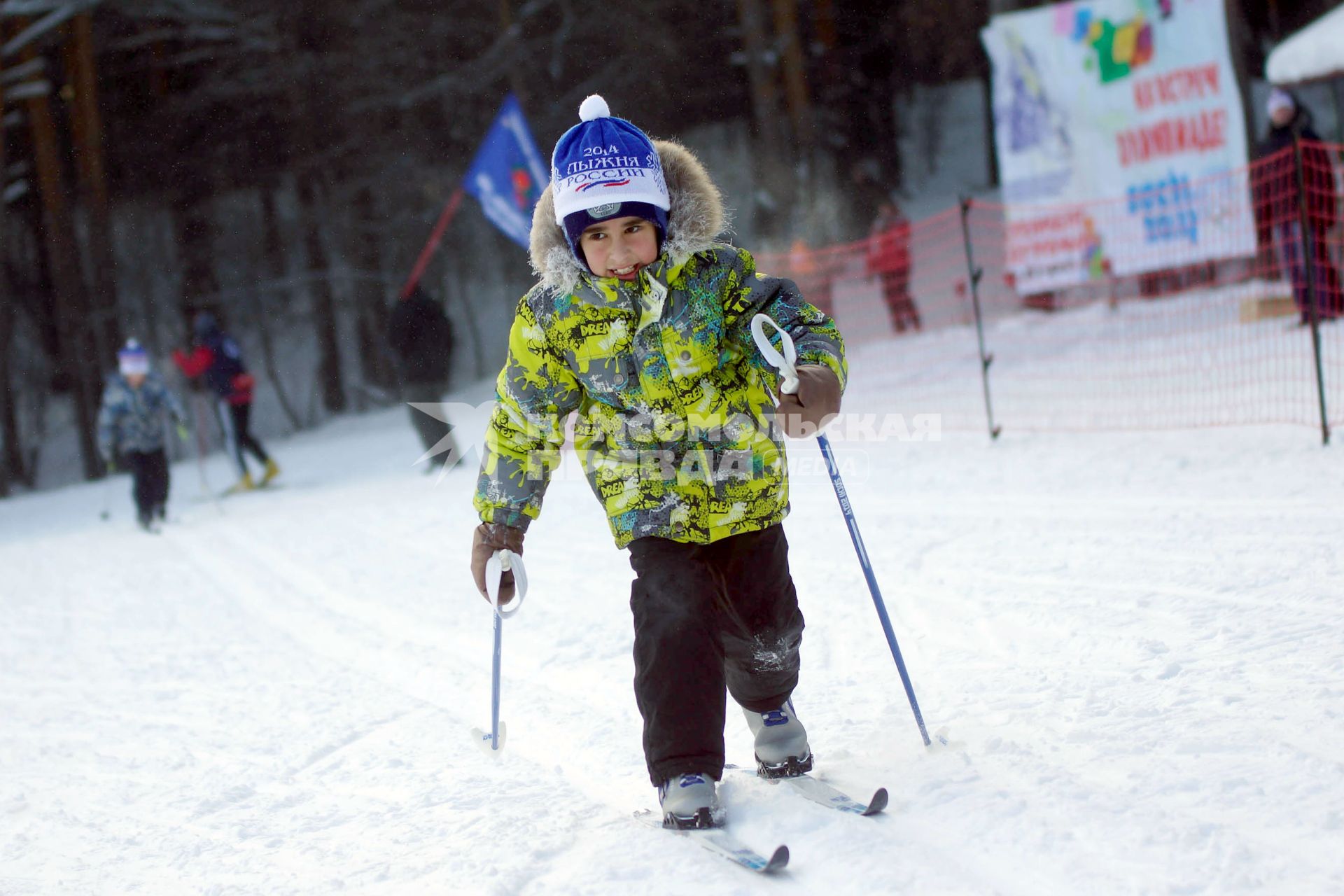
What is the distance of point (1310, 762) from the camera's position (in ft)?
7.93

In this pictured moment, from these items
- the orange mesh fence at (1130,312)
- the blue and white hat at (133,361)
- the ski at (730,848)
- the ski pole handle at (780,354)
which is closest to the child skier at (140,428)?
the blue and white hat at (133,361)

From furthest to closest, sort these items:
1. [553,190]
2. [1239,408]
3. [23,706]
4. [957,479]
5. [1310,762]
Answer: [1239,408]
[957,479]
[23,706]
[553,190]
[1310,762]

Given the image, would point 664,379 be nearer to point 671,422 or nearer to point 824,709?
point 671,422

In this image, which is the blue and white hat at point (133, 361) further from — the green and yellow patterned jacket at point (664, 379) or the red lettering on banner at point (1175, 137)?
the red lettering on banner at point (1175, 137)

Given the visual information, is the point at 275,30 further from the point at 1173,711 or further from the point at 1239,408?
the point at 1173,711

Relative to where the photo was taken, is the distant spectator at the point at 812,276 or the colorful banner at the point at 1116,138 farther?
the distant spectator at the point at 812,276

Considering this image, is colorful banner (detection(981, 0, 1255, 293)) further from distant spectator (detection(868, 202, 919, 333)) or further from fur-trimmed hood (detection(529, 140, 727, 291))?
fur-trimmed hood (detection(529, 140, 727, 291))

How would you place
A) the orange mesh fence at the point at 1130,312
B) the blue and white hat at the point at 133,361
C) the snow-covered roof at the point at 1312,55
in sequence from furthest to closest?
the snow-covered roof at the point at 1312,55 → the blue and white hat at the point at 133,361 → the orange mesh fence at the point at 1130,312

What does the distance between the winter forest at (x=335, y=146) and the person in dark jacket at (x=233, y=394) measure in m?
6.23

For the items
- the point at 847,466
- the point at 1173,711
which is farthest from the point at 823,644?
the point at 847,466

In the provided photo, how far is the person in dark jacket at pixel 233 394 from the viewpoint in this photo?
11523 mm

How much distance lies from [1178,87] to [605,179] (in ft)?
34.6

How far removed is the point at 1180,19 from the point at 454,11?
1288 centimetres

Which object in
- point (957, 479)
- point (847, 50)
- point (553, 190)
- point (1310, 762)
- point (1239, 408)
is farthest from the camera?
point (847, 50)
